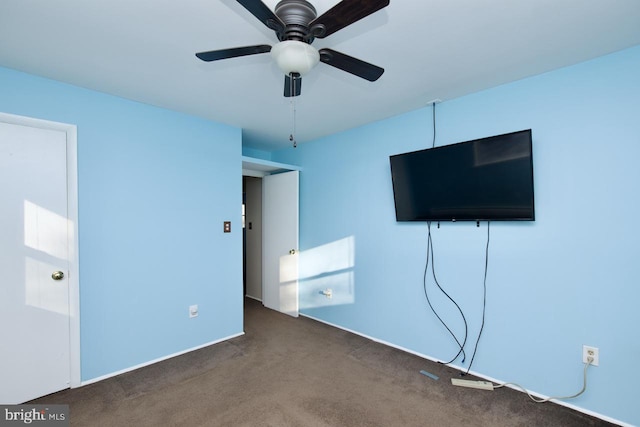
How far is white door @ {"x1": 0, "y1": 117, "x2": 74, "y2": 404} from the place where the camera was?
6.59 ft

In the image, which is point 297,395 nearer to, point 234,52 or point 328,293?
point 328,293

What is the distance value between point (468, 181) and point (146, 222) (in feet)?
9.32

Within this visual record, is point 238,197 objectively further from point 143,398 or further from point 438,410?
point 438,410

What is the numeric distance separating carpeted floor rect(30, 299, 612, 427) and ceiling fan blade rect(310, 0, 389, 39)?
7.43 ft

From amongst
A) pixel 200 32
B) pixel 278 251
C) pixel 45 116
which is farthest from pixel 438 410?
pixel 45 116

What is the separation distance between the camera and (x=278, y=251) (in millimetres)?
3988

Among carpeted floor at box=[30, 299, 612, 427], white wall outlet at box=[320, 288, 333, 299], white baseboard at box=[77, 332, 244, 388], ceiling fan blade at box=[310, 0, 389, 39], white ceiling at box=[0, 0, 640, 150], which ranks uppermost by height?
white ceiling at box=[0, 0, 640, 150]

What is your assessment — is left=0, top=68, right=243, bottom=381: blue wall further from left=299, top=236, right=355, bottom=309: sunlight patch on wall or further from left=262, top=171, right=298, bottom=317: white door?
left=299, top=236, right=355, bottom=309: sunlight patch on wall

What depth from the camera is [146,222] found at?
258cm

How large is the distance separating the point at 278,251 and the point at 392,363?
6.76ft

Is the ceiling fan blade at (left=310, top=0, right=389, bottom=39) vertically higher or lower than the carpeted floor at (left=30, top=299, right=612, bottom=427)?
higher

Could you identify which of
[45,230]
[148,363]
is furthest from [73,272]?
[148,363]

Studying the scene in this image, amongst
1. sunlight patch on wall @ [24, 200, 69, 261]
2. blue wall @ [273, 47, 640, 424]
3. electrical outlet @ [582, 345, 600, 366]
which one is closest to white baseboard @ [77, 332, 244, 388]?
sunlight patch on wall @ [24, 200, 69, 261]

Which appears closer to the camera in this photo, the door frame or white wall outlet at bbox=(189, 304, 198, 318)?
the door frame
